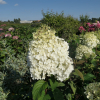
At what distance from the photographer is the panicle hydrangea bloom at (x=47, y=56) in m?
1.35

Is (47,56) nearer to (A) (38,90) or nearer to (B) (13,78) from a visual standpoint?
(A) (38,90)

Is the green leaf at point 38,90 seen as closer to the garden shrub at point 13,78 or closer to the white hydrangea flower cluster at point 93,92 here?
the white hydrangea flower cluster at point 93,92

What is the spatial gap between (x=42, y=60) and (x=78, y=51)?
1104mm

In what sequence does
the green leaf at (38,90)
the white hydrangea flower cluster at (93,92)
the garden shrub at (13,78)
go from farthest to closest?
the garden shrub at (13,78)
the white hydrangea flower cluster at (93,92)
the green leaf at (38,90)

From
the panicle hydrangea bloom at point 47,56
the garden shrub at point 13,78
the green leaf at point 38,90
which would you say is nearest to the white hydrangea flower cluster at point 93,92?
the panicle hydrangea bloom at point 47,56

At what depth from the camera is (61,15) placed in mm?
10602

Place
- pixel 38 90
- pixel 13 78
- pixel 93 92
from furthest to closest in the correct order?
pixel 13 78 < pixel 93 92 < pixel 38 90

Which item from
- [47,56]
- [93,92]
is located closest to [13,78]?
[47,56]

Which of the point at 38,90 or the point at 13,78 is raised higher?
the point at 38,90

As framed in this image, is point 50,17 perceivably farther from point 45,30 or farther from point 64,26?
point 45,30

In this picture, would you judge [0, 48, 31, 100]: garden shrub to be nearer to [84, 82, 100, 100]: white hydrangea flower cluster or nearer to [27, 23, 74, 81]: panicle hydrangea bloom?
[27, 23, 74, 81]: panicle hydrangea bloom

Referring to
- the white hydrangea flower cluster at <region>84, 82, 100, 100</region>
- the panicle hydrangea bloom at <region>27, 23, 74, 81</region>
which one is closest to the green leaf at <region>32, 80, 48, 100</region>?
the panicle hydrangea bloom at <region>27, 23, 74, 81</region>

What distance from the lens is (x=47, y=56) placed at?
138 cm

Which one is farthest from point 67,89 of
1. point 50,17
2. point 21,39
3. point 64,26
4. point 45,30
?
point 50,17
